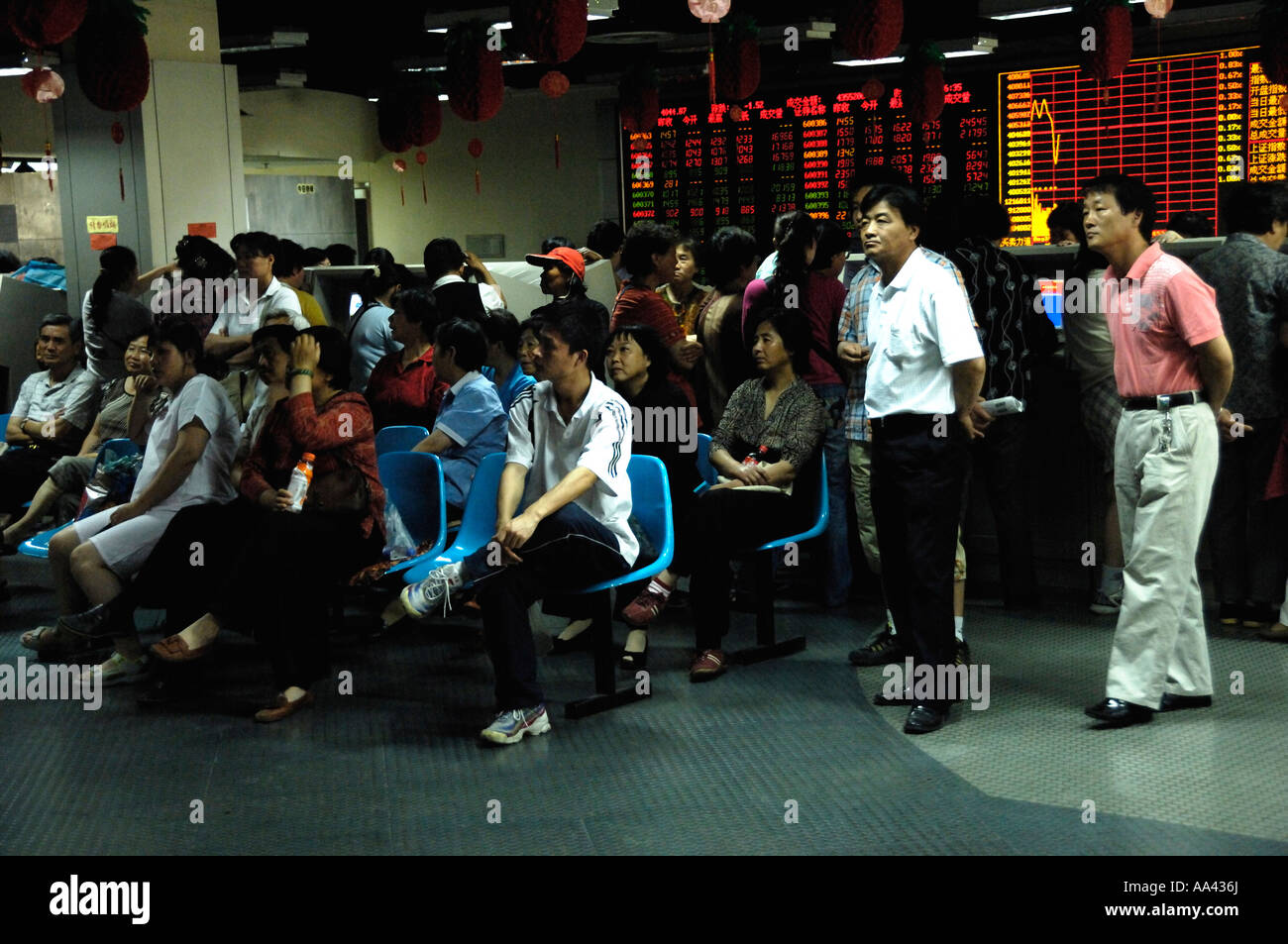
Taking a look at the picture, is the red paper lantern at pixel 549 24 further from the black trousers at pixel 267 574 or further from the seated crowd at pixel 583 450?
the black trousers at pixel 267 574

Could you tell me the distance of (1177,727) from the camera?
165 inches

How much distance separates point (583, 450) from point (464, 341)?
3.79 feet

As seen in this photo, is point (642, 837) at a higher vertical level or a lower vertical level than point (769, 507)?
lower

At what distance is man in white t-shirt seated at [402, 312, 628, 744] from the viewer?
429 centimetres

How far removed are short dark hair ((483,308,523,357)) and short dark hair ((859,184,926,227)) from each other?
1836mm

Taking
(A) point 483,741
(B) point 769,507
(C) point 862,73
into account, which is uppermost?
(C) point 862,73

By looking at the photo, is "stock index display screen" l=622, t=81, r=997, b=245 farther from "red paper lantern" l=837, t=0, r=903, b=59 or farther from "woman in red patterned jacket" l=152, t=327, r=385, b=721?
"woman in red patterned jacket" l=152, t=327, r=385, b=721

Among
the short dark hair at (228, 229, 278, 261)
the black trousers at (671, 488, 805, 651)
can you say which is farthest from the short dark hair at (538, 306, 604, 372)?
the short dark hair at (228, 229, 278, 261)

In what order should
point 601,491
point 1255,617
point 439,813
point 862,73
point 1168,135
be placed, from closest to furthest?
1. point 439,813
2. point 601,491
3. point 1255,617
4. point 1168,135
5. point 862,73

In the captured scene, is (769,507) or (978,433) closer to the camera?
(978,433)

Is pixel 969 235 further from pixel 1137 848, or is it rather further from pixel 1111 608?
pixel 1137 848

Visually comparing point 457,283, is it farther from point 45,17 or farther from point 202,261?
point 45,17

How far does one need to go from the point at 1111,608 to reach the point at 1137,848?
2.38 meters

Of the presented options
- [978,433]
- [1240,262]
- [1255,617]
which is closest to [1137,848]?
[978,433]
